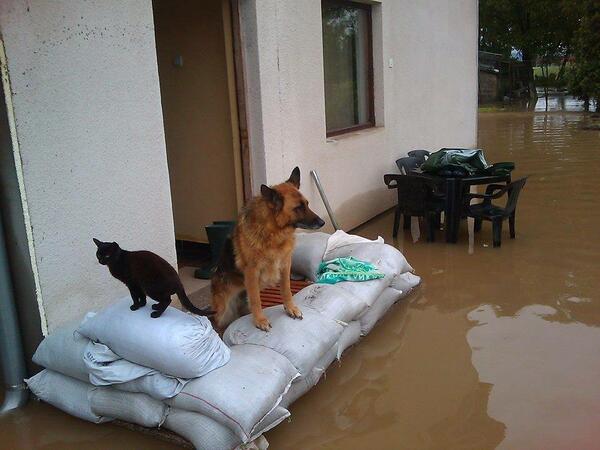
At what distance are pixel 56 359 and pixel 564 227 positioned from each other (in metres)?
6.10

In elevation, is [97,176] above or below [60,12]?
below

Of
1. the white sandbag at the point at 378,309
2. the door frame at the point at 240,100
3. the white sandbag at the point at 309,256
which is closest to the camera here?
the white sandbag at the point at 378,309

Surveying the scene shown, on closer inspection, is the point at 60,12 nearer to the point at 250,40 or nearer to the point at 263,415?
the point at 250,40

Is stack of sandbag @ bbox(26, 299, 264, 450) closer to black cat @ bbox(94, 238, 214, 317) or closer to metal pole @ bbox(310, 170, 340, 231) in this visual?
black cat @ bbox(94, 238, 214, 317)

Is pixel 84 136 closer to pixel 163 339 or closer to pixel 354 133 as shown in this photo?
pixel 163 339

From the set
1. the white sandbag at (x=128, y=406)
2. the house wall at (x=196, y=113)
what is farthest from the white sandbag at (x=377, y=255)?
the white sandbag at (x=128, y=406)

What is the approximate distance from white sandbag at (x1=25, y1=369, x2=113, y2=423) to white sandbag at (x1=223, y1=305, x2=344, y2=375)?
0.86 meters

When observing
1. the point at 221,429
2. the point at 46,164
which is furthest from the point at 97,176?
the point at 221,429

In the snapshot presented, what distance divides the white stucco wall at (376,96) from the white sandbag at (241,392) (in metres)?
2.82

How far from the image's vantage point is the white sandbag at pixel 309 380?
3426 millimetres

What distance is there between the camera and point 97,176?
13.0 ft

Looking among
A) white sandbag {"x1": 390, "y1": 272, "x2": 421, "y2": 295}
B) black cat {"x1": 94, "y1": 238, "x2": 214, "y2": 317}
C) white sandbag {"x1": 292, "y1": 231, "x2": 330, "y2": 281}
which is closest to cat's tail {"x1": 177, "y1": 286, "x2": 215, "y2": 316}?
black cat {"x1": 94, "y1": 238, "x2": 214, "y2": 317}

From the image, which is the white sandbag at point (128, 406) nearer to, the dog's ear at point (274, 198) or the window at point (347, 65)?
the dog's ear at point (274, 198)

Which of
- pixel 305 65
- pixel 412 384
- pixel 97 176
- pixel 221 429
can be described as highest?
pixel 305 65
